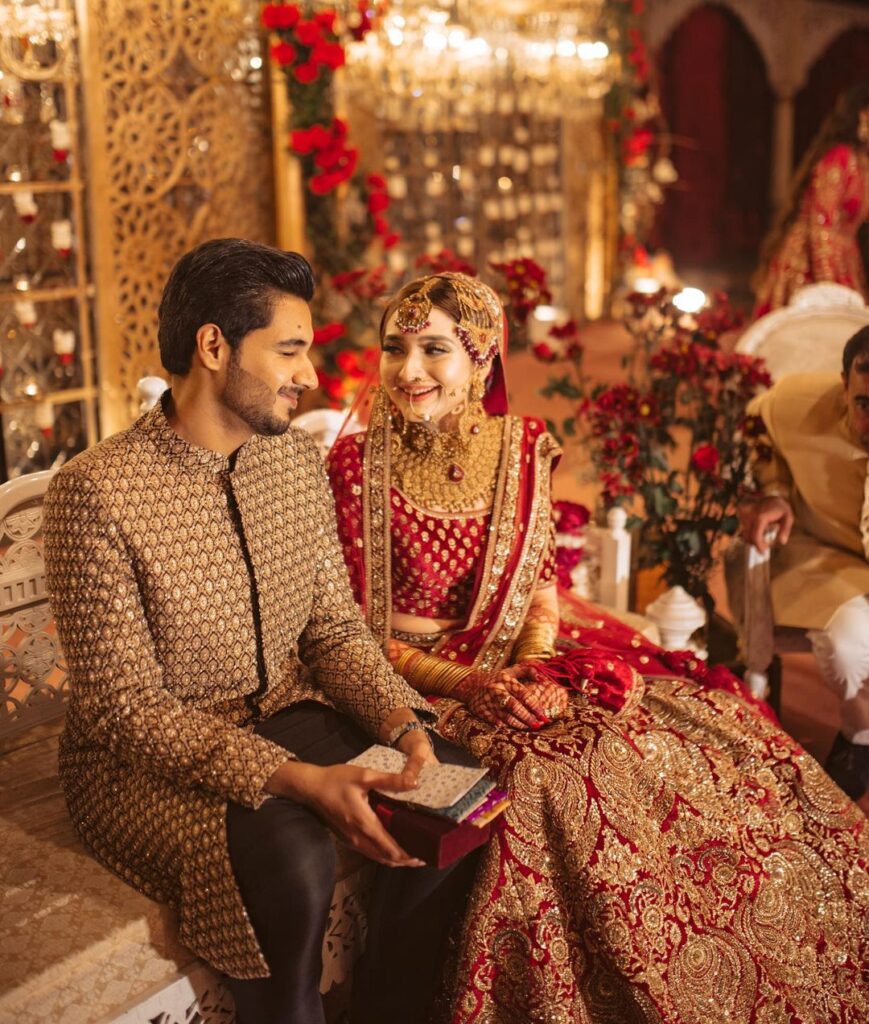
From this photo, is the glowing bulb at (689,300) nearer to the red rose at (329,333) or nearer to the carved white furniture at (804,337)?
the carved white furniture at (804,337)

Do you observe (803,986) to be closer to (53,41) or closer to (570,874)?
(570,874)

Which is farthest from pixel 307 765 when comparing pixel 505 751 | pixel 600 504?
pixel 600 504

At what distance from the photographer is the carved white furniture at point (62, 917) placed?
1928 mm

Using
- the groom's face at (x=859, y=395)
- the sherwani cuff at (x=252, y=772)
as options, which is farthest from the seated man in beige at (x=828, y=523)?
the sherwani cuff at (x=252, y=772)

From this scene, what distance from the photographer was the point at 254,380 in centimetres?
212

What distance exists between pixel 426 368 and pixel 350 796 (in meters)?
0.96

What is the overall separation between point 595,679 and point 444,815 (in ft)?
2.24

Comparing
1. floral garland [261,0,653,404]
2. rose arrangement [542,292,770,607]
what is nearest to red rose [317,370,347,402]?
floral garland [261,0,653,404]

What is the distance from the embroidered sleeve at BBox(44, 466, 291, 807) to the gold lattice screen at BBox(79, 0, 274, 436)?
365 centimetres

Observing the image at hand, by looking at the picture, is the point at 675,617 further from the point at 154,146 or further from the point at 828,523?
the point at 154,146

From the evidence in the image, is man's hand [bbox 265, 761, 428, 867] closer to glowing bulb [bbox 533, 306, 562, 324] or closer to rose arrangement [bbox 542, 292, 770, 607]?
rose arrangement [bbox 542, 292, 770, 607]

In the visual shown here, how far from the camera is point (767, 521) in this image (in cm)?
333

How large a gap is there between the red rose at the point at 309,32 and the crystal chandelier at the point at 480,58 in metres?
0.57

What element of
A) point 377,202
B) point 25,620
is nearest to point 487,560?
point 25,620
